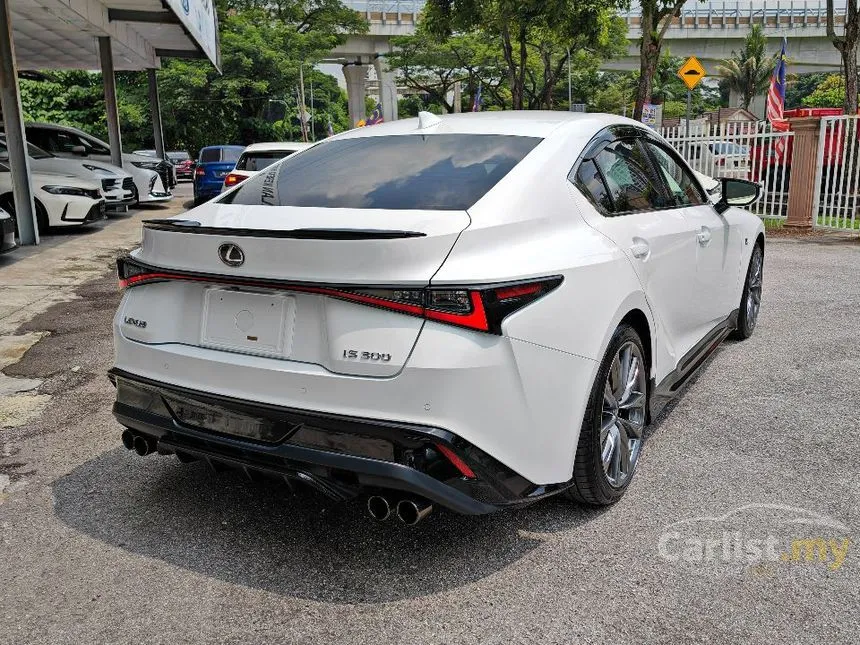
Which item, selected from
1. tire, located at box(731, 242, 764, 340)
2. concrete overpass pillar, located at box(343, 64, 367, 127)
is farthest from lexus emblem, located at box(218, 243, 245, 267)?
concrete overpass pillar, located at box(343, 64, 367, 127)

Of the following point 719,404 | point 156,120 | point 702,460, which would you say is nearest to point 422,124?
point 702,460

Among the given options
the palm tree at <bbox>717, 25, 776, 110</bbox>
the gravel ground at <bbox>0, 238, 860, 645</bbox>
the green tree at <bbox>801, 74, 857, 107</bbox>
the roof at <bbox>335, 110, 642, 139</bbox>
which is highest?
the palm tree at <bbox>717, 25, 776, 110</bbox>

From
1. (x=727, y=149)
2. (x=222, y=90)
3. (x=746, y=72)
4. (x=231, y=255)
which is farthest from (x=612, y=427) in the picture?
(x=746, y=72)

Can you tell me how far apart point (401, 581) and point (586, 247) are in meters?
1.39

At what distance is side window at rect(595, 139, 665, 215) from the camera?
3639mm

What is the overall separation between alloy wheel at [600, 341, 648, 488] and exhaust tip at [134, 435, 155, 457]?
1.73 metres

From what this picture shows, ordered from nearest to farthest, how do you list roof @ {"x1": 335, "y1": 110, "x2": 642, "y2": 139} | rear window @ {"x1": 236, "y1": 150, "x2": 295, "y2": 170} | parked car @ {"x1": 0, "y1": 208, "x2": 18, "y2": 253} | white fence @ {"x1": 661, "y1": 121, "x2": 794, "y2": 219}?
1. roof @ {"x1": 335, "y1": 110, "x2": 642, "y2": 139}
2. parked car @ {"x1": 0, "y1": 208, "x2": 18, "y2": 253}
3. white fence @ {"x1": 661, "y1": 121, "x2": 794, "y2": 219}
4. rear window @ {"x1": 236, "y1": 150, "x2": 295, "y2": 170}

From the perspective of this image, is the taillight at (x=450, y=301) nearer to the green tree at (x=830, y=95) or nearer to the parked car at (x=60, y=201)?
the parked car at (x=60, y=201)

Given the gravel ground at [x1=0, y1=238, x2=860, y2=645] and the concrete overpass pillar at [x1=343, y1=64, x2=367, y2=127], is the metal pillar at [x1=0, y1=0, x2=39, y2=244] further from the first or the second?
the concrete overpass pillar at [x1=343, y1=64, x2=367, y2=127]

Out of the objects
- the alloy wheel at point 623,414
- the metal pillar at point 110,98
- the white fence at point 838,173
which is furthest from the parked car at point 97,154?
the alloy wheel at point 623,414

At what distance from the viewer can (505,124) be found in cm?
366

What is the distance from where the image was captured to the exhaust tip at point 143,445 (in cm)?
314

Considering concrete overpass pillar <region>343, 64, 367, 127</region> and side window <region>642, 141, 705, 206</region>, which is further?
concrete overpass pillar <region>343, 64, 367, 127</region>

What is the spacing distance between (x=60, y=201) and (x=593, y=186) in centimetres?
1161
